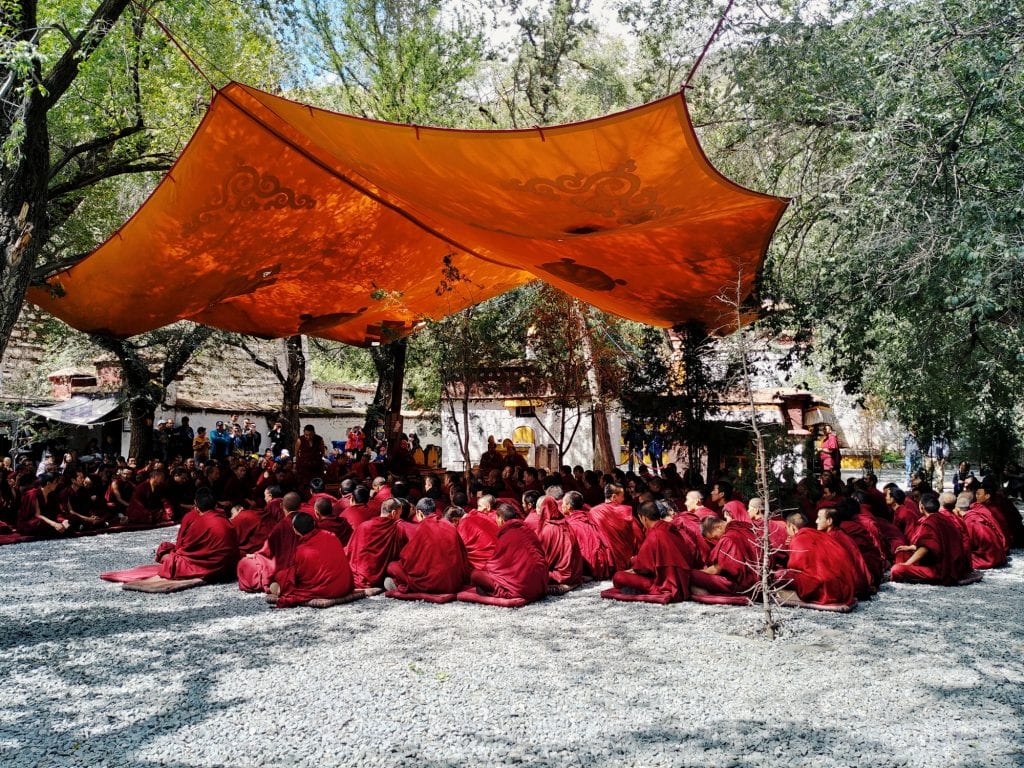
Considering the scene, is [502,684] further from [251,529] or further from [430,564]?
[251,529]

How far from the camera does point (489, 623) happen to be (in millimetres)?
6148

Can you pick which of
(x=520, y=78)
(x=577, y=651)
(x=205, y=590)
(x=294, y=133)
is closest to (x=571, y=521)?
(x=577, y=651)

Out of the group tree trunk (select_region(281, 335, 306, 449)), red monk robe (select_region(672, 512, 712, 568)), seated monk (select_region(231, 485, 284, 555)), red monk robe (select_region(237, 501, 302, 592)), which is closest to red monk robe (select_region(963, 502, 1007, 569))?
red monk robe (select_region(672, 512, 712, 568))

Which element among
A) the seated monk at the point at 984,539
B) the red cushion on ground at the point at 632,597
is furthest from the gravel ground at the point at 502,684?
the seated monk at the point at 984,539

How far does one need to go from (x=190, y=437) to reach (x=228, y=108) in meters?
13.1

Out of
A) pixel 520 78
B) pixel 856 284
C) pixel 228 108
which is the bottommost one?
pixel 856 284

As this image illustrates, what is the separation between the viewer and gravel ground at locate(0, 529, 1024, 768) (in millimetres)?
3668

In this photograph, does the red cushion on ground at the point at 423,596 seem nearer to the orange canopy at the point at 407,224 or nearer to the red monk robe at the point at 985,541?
the orange canopy at the point at 407,224

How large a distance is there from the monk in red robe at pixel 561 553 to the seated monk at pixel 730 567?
3.93 ft

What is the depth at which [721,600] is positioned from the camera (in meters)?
6.72

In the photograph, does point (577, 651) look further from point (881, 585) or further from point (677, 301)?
point (677, 301)

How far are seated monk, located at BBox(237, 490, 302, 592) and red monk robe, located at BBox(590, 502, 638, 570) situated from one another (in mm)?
3109

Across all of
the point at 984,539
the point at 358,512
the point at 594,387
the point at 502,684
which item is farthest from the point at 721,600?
the point at 594,387

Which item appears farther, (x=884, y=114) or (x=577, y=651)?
(x=884, y=114)
